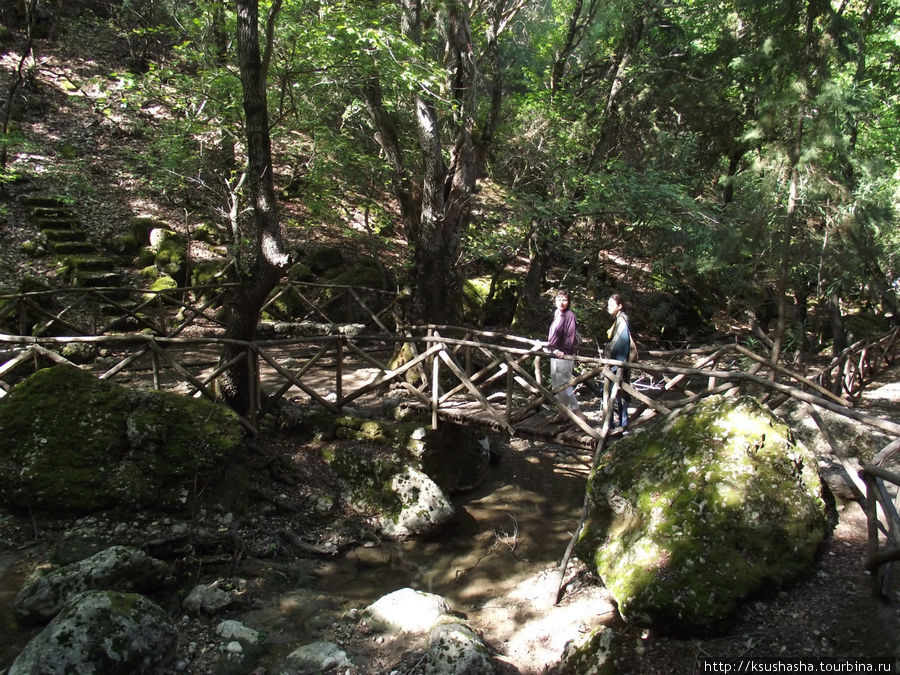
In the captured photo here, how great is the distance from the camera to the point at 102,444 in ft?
17.5

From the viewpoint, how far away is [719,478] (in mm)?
3855

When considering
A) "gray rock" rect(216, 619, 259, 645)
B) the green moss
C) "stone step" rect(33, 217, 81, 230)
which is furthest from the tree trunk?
"stone step" rect(33, 217, 81, 230)

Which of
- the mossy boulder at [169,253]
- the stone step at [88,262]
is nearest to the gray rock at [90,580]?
the stone step at [88,262]

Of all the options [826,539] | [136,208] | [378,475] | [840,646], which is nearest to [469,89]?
[378,475]

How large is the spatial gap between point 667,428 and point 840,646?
186 centimetres

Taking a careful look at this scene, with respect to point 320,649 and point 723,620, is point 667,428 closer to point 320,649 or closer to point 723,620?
point 723,620

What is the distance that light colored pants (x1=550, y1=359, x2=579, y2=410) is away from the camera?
6332 mm

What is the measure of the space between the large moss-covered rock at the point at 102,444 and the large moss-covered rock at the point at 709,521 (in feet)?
13.1

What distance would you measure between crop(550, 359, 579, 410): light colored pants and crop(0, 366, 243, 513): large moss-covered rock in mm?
3715

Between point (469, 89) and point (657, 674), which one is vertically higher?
point (469, 89)

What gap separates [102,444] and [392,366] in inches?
186

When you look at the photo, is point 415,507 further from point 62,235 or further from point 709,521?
point 62,235

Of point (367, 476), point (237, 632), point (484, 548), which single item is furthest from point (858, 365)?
point (237, 632)

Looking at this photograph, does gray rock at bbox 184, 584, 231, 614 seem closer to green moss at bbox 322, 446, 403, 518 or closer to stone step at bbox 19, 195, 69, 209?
green moss at bbox 322, 446, 403, 518
